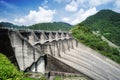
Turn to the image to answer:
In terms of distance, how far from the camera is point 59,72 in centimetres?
2391

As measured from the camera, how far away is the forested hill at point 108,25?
103075 millimetres

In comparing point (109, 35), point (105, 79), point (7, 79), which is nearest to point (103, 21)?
point (109, 35)

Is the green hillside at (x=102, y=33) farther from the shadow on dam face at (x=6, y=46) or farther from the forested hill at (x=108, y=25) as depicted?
the shadow on dam face at (x=6, y=46)

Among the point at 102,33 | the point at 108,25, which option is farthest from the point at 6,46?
the point at 108,25

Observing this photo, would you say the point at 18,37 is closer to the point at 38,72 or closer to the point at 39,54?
the point at 39,54

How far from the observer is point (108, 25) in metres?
125

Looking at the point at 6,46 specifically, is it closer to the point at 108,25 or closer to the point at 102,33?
Answer: the point at 102,33

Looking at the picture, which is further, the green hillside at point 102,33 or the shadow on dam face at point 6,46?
the green hillside at point 102,33

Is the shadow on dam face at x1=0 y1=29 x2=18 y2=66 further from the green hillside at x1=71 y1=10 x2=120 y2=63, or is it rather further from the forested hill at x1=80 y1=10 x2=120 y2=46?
the forested hill at x1=80 y1=10 x2=120 y2=46

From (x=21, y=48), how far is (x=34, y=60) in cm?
218

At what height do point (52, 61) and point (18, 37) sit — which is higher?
point (18, 37)

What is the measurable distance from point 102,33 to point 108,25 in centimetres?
2004

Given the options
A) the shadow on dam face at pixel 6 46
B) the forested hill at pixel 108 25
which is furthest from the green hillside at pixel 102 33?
the shadow on dam face at pixel 6 46

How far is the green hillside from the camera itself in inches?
2383
